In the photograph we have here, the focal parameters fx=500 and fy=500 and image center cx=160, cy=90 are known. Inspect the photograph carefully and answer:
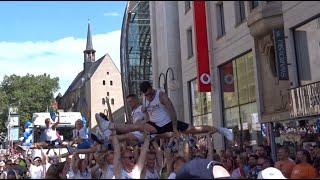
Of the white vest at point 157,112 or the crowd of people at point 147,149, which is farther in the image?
the white vest at point 157,112

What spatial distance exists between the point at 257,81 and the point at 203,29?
15.9 ft

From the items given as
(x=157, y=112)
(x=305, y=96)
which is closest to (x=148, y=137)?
(x=157, y=112)

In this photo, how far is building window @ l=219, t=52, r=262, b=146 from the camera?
2005 cm

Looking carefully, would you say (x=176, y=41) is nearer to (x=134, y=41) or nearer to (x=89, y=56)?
(x=134, y=41)

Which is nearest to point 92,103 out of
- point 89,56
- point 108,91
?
point 108,91

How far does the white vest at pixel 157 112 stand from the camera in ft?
26.4

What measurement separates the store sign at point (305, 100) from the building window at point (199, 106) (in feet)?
29.2

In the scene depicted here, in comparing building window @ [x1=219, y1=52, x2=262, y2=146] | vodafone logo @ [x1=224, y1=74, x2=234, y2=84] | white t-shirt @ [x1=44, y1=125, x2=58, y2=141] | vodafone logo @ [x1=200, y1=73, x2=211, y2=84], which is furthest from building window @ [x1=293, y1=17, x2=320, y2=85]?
white t-shirt @ [x1=44, y1=125, x2=58, y2=141]

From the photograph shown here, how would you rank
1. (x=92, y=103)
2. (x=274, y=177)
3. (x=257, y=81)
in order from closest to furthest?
(x=274, y=177), (x=257, y=81), (x=92, y=103)

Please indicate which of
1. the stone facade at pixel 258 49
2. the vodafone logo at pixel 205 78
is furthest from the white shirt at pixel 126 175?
the vodafone logo at pixel 205 78

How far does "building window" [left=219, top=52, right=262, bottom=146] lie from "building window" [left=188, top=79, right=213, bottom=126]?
174cm

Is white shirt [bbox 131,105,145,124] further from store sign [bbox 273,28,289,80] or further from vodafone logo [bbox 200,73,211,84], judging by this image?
vodafone logo [bbox 200,73,211,84]

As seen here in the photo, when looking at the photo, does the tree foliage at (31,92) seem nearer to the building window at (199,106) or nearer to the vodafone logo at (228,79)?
the building window at (199,106)

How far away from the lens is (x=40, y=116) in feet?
78.9
